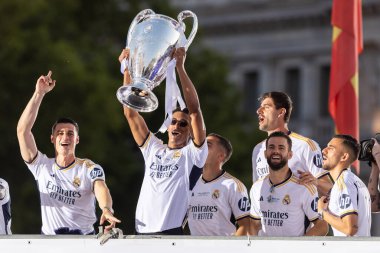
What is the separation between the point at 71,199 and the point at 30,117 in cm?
68

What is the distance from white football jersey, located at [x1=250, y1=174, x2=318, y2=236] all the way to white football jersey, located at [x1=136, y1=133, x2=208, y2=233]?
0.52 metres

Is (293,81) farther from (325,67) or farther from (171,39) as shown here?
(171,39)

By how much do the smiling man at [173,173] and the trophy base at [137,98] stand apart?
0.25 m

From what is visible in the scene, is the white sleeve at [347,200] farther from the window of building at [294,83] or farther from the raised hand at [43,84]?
the window of building at [294,83]

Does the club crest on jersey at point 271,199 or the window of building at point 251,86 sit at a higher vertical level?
the window of building at point 251,86

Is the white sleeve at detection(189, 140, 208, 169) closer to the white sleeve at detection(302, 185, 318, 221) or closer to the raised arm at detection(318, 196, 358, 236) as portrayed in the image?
the white sleeve at detection(302, 185, 318, 221)

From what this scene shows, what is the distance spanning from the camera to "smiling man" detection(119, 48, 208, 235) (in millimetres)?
11062

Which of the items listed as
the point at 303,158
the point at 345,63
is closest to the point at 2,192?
the point at 303,158

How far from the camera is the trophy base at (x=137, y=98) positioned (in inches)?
429

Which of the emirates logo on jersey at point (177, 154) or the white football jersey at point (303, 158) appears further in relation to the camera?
the white football jersey at point (303, 158)

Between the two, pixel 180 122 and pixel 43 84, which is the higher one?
pixel 43 84

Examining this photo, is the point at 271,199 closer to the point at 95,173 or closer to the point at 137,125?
the point at 137,125

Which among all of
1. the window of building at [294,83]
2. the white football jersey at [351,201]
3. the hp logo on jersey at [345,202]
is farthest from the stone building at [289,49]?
the hp logo on jersey at [345,202]

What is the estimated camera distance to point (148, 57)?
11023 mm
